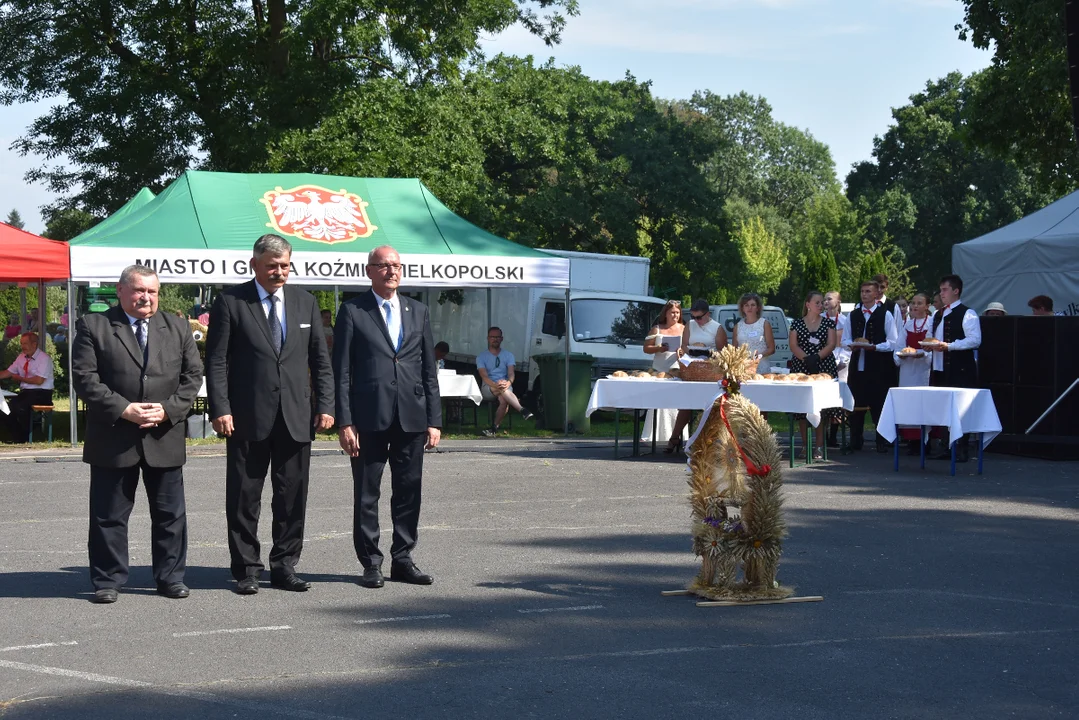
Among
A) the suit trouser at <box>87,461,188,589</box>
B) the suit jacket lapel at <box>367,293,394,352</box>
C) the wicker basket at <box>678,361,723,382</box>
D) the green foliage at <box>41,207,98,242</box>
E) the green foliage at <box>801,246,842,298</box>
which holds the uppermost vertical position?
the green foliage at <box>801,246,842,298</box>

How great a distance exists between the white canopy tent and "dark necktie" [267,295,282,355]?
15.9 metres

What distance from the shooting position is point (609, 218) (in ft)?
133

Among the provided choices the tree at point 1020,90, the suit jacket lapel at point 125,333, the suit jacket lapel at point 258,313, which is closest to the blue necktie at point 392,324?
the suit jacket lapel at point 258,313

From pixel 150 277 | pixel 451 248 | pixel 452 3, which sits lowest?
pixel 150 277

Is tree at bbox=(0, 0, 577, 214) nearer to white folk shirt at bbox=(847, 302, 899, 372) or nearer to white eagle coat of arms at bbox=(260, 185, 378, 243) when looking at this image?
white eagle coat of arms at bbox=(260, 185, 378, 243)

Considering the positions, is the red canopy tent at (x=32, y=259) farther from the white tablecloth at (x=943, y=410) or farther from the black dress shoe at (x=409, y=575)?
the black dress shoe at (x=409, y=575)

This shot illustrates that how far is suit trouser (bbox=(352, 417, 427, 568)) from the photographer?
768 centimetres

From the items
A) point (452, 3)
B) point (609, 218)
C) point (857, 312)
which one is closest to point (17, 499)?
point (857, 312)

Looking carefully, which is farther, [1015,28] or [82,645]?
[1015,28]

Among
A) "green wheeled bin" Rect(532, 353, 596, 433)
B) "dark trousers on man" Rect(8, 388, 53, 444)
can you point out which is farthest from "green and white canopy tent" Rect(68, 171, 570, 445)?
"dark trousers on man" Rect(8, 388, 53, 444)

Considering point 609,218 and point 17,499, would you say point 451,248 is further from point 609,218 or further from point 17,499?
point 609,218

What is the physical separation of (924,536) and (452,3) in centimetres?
2365

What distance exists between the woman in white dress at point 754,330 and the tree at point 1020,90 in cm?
1020

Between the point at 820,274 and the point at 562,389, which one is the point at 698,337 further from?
the point at 820,274
